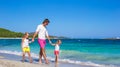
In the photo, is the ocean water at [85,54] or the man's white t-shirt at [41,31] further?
the ocean water at [85,54]

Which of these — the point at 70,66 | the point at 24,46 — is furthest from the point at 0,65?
the point at 70,66

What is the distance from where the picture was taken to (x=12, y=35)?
187m

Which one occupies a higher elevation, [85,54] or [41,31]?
[41,31]

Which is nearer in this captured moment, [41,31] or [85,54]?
[41,31]

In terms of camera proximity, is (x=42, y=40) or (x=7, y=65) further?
(x=42, y=40)

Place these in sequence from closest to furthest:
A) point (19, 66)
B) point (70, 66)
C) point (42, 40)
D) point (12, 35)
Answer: point (19, 66), point (42, 40), point (70, 66), point (12, 35)

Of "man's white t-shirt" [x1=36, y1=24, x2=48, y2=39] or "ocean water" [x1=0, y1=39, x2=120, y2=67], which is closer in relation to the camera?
"man's white t-shirt" [x1=36, y1=24, x2=48, y2=39]

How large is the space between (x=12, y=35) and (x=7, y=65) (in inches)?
6981

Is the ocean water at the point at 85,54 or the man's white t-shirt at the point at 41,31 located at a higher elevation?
the man's white t-shirt at the point at 41,31

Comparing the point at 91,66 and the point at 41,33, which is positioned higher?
the point at 41,33

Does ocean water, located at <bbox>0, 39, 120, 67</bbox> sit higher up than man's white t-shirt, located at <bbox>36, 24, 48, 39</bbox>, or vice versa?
man's white t-shirt, located at <bbox>36, 24, 48, 39</bbox>

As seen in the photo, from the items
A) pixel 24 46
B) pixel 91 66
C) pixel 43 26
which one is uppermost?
pixel 43 26

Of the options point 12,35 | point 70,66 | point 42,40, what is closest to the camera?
point 42,40

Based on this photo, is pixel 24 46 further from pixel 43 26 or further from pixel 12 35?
pixel 12 35
